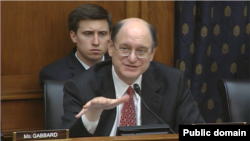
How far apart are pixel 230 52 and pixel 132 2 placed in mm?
834

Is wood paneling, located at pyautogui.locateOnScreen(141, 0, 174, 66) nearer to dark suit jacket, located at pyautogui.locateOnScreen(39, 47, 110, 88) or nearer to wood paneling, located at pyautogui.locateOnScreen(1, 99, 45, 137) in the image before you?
dark suit jacket, located at pyautogui.locateOnScreen(39, 47, 110, 88)

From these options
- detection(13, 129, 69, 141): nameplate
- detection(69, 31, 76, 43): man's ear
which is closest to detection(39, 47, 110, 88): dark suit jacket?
detection(69, 31, 76, 43): man's ear

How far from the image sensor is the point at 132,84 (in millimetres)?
2361

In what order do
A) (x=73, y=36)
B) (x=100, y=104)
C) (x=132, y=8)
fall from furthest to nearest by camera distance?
(x=132, y=8), (x=73, y=36), (x=100, y=104)

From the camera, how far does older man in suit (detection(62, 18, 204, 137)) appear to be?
2.28 m

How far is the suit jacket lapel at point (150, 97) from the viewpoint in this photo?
7.52 ft

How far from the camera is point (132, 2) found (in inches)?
138

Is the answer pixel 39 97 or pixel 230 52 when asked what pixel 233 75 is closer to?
pixel 230 52

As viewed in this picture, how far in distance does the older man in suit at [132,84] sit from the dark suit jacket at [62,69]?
734 millimetres

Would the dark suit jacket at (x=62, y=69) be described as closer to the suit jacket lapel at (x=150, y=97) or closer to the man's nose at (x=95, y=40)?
the man's nose at (x=95, y=40)

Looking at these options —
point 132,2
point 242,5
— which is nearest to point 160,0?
point 132,2

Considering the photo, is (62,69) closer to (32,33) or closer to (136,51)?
(32,33)

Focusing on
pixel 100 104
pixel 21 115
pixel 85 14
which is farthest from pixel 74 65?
pixel 100 104

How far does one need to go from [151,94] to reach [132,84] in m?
0.11
